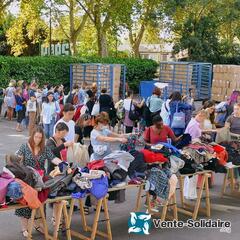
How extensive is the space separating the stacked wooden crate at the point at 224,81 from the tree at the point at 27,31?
13.7 m

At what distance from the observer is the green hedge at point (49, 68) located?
81.2 ft

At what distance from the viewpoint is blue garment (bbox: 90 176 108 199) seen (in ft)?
21.6

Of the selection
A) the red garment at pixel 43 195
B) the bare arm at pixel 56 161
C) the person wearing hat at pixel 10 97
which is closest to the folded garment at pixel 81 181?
the red garment at pixel 43 195

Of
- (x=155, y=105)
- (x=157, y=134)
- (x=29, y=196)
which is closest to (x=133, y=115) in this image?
(x=155, y=105)

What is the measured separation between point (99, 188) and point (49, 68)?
20932 millimetres

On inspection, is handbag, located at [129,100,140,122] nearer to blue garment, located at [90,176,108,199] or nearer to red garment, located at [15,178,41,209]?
blue garment, located at [90,176,108,199]

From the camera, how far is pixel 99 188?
6.59 meters

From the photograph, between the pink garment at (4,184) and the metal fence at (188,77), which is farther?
the metal fence at (188,77)

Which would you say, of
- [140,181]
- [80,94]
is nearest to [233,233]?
[140,181]

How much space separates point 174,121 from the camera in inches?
494

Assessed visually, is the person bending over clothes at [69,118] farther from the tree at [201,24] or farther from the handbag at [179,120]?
the tree at [201,24]

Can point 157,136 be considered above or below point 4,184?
above

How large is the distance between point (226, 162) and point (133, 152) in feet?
6.51

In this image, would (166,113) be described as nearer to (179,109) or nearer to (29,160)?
(179,109)
